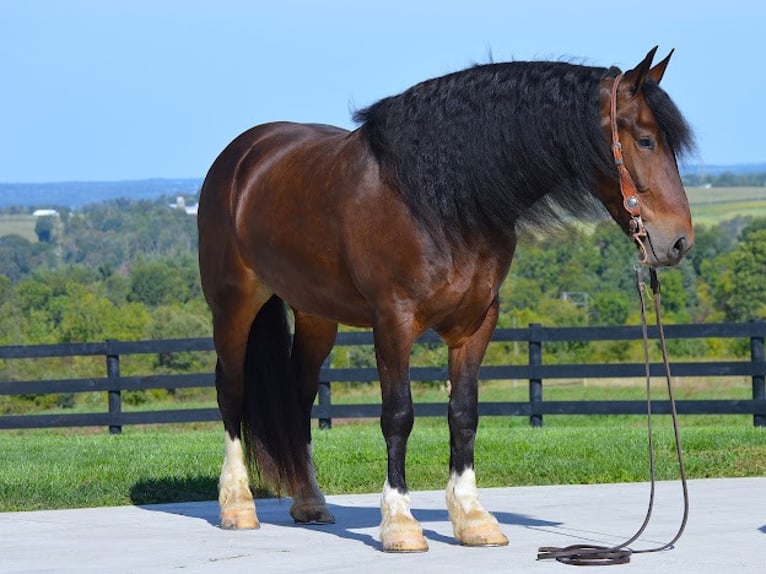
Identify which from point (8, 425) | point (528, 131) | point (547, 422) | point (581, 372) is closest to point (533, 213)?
point (528, 131)

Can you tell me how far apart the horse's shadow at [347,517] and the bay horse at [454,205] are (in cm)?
22

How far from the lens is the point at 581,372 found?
14500mm

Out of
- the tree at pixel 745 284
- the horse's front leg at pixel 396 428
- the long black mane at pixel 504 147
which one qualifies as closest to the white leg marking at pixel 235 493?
the horse's front leg at pixel 396 428

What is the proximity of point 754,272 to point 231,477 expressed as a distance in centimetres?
5921

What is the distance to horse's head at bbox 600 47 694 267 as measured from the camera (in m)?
5.41

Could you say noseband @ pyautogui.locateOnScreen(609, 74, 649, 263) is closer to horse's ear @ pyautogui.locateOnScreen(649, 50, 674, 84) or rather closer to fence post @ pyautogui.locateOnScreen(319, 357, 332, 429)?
horse's ear @ pyautogui.locateOnScreen(649, 50, 674, 84)

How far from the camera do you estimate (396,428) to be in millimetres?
6008

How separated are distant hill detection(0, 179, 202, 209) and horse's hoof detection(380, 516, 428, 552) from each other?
513 feet

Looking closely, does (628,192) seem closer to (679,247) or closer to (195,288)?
(679,247)

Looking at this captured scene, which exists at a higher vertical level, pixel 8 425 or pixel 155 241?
pixel 155 241

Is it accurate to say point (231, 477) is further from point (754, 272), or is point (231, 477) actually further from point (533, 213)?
point (754, 272)

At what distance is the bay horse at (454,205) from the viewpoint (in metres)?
5.54

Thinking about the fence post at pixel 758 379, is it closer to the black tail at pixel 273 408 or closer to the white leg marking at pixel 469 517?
the black tail at pixel 273 408

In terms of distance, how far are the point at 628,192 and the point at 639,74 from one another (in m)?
0.50
